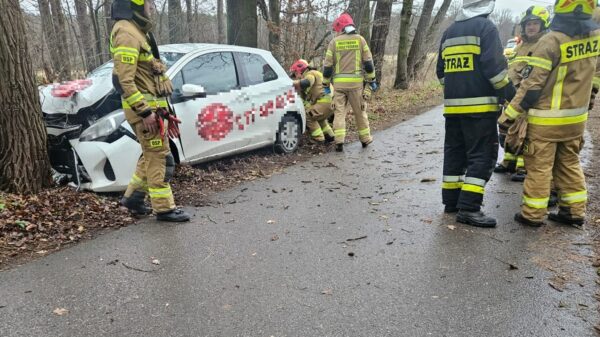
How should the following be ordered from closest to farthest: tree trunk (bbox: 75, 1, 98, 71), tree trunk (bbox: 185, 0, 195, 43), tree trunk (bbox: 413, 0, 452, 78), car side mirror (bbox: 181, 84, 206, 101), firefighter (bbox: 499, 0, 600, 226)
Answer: firefighter (bbox: 499, 0, 600, 226) < car side mirror (bbox: 181, 84, 206, 101) < tree trunk (bbox: 75, 1, 98, 71) < tree trunk (bbox: 185, 0, 195, 43) < tree trunk (bbox: 413, 0, 452, 78)

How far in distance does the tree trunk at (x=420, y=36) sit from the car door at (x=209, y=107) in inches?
540

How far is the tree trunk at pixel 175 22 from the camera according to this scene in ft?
51.0

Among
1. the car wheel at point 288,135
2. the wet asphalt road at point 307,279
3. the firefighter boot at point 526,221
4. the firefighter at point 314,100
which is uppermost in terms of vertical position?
the firefighter at point 314,100

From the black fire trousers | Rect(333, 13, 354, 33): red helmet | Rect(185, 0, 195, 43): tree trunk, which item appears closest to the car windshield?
Rect(333, 13, 354, 33): red helmet

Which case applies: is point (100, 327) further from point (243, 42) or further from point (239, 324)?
point (243, 42)

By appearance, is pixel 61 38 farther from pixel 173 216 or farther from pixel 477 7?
pixel 477 7

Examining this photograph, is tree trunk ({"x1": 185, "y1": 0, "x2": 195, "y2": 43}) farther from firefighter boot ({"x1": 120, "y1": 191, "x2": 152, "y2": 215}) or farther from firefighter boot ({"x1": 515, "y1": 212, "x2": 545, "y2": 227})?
firefighter boot ({"x1": 515, "y1": 212, "x2": 545, "y2": 227})

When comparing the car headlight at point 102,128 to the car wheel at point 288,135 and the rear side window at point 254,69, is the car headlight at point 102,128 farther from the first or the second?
the car wheel at point 288,135

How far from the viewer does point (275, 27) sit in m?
11.9

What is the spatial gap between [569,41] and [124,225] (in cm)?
459

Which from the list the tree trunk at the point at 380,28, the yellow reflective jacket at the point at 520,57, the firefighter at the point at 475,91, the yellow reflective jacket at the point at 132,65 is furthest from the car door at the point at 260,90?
the tree trunk at the point at 380,28

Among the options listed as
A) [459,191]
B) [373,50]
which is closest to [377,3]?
[373,50]

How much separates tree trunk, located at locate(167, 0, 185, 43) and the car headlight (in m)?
11.2

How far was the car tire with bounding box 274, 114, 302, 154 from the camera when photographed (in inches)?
300
